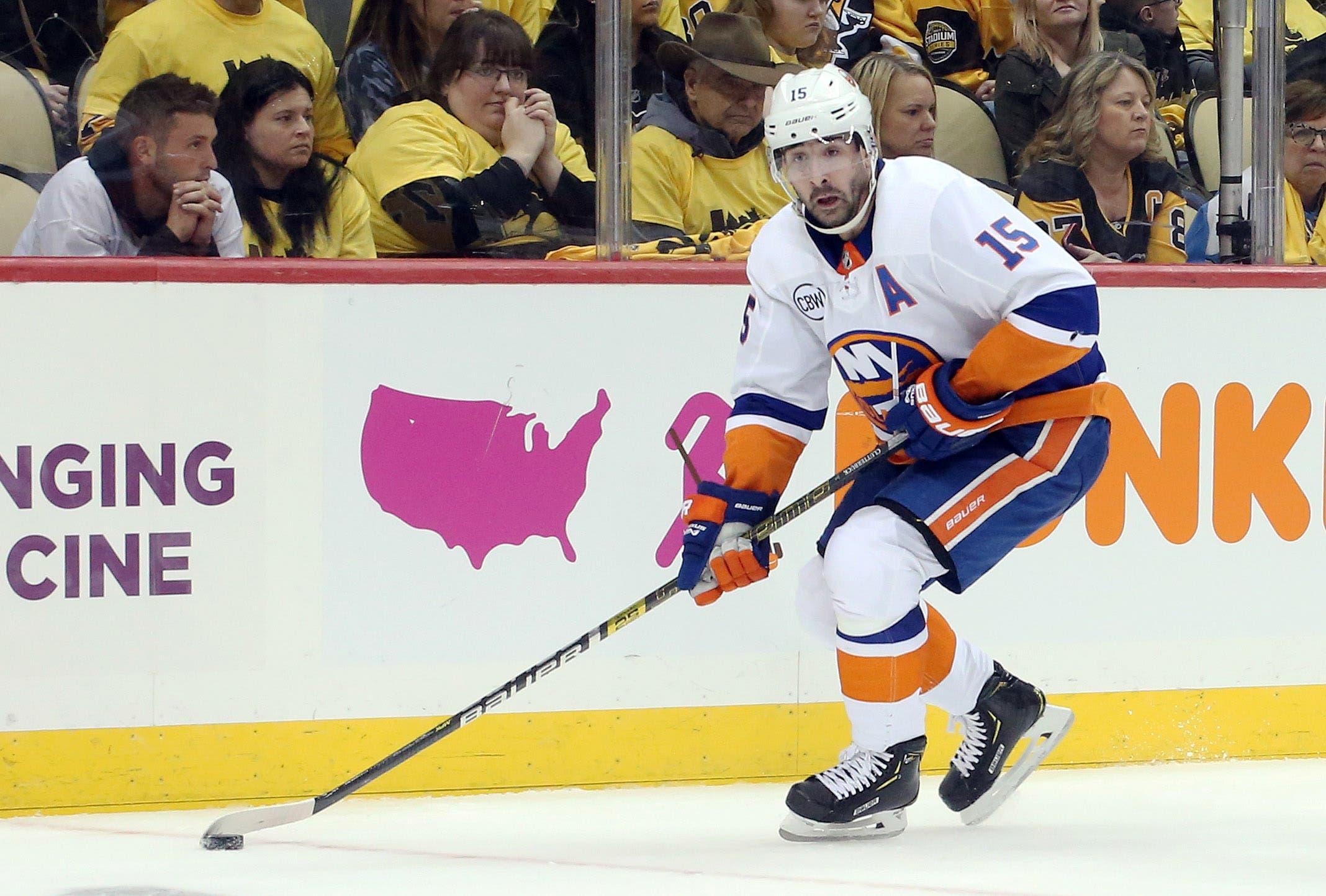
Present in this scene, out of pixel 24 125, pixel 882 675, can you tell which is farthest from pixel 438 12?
pixel 882 675

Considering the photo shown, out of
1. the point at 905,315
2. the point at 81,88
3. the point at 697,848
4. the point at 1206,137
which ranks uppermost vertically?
the point at 81,88

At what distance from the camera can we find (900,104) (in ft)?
11.2

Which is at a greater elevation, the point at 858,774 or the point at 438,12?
the point at 438,12

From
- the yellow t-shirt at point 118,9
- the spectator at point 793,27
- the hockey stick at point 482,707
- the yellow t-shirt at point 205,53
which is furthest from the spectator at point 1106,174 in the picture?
the yellow t-shirt at point 118,9

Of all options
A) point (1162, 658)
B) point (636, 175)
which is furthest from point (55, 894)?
point (1162, 658)

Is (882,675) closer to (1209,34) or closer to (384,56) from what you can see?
(384,56)

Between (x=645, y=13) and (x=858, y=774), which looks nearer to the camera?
(x=858, y=774)

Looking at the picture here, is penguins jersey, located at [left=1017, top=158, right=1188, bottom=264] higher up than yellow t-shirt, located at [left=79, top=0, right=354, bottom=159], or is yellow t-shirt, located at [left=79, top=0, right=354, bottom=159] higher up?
yellow t-shirt, located at [left=79, top=0, right=354, bottom=159]

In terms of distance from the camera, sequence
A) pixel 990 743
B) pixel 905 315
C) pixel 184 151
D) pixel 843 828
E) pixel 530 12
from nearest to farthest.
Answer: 1. pixel 905 315
2. pixel 843 828
3. pixel 990 743
4. pixel 184 151
5. pixel 530 12

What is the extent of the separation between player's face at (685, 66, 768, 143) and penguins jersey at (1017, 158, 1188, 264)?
0.56 m

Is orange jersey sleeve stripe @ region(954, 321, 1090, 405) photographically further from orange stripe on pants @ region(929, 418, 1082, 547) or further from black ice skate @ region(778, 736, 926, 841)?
black ice skate @ region(778, 736, 926, 841)

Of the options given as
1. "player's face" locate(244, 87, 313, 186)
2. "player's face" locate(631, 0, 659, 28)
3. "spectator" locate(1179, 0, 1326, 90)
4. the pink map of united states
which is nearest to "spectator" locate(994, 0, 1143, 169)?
"spectator" locate(1179, 0, 1326, 90)

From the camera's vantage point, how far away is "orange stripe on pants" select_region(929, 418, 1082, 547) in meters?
2.72

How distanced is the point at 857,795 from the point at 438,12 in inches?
63.1
